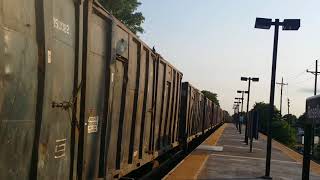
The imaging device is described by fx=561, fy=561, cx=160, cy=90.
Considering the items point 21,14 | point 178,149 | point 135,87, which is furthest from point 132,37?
point 178,149

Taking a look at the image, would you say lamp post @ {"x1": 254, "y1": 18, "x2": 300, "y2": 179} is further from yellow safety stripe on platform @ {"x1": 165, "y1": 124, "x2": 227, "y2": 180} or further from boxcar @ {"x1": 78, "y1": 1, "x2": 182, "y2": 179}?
boxcar @ {"x1": 78, "y1": 1, "x2": 182, "y2": 179}

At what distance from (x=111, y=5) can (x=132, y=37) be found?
35.5m

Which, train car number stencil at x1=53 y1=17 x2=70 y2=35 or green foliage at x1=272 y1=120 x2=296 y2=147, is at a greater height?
train car number stencil at x1=53 y1=17 x2=70 y2=35

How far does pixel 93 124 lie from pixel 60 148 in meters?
1.17

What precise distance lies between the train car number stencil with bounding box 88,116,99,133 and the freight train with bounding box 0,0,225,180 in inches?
0.5

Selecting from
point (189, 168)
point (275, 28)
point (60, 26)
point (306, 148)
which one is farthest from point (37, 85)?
point (189, 168)

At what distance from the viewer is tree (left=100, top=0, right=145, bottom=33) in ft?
144

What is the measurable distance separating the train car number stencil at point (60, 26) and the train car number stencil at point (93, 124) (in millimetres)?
1369

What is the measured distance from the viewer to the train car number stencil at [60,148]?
18.1 feet

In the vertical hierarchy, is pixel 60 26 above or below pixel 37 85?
above

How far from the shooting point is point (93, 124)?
22.3ft

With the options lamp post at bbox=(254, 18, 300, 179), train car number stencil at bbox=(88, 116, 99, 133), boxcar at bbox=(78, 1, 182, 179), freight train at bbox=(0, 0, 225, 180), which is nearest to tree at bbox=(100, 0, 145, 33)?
lamp post at bbox=(254, 18, 300, 179)

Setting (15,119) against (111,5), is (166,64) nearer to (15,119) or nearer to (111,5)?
(15,119)

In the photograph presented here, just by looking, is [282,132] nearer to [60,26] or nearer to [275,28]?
[275,28]
